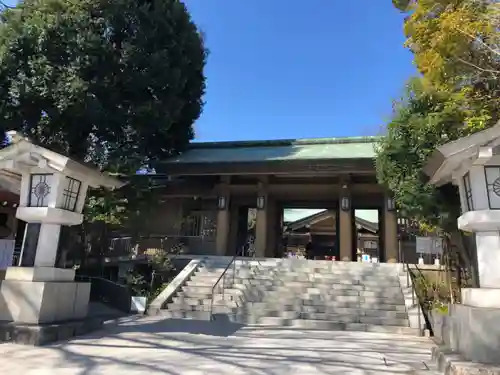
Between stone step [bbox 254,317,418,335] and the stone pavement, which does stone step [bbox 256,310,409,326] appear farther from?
the stone pavement

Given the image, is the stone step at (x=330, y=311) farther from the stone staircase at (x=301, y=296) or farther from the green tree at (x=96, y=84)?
the green tree at (x=96, y=84)

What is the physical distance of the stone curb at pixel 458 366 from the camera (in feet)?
13.1

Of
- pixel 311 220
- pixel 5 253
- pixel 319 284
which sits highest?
pixel 311 220

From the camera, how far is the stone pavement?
15.0 ft

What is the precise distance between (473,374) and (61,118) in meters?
12.3

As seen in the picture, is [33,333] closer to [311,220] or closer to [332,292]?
[332,292]

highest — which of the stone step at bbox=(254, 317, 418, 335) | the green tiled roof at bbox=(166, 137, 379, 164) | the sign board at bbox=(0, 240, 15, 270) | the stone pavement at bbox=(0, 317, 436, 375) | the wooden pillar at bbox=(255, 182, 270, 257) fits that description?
the green tiled roof at bbox=(166, 137, 379, 164)

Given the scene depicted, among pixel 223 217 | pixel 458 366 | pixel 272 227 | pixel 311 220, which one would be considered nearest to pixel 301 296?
pixel 223 217

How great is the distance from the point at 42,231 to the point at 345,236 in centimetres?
1007

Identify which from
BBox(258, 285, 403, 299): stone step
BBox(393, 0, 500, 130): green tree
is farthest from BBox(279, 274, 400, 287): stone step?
BBox(393, 0, 500, 130): green tree

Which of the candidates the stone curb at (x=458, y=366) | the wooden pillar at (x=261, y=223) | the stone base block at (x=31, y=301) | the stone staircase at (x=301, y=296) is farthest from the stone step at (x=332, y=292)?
the stone base block at (x=31, y=301)

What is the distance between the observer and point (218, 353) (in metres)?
5.49

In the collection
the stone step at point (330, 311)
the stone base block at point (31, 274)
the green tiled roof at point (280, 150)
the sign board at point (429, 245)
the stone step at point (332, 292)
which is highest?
the green tiled roof at point (280, 150)

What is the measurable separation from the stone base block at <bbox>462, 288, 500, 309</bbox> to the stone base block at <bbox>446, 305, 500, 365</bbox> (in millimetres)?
130
